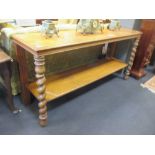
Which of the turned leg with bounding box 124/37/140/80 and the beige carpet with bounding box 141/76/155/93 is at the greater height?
the turned leg with bounding box 124/37/140/80

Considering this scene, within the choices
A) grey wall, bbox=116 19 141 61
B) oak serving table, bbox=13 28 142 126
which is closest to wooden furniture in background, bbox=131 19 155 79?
grey wall, bbox=116 19 141 61

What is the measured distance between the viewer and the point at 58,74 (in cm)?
173

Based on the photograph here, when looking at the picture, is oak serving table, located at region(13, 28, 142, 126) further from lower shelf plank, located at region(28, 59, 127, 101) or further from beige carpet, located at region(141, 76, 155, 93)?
beige carpet, located at region(141, 76, 155, 93)

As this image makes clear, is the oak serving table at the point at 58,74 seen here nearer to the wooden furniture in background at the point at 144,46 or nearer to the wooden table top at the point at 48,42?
the wooden table top at the point at 48,42

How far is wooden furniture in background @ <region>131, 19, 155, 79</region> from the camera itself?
201 cm

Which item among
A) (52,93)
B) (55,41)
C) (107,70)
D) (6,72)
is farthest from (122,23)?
(6,72)

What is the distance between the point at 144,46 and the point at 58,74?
4.13ft

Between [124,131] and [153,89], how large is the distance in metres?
0.95

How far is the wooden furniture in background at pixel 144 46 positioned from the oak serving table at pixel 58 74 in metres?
→ 0.20

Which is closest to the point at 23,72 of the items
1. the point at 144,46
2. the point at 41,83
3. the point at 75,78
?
the point at 41,83

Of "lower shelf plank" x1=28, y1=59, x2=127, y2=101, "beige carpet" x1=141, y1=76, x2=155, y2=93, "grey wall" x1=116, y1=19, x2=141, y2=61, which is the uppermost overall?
"grey wall" x1=116, y1=19, x2=141, y2=61

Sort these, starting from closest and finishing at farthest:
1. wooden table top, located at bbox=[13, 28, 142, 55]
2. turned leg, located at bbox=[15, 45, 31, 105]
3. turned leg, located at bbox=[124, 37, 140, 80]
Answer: wooden table top, located at bbox=[13, 28, 142, 55] → turned leg, located at bbox=[15, 45, 31, 105] → turned leg, located at bbox=[124, 37, 140, 80]

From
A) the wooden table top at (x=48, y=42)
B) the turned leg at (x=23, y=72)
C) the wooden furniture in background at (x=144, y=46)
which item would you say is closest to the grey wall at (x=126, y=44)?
the wooden furniture in background at (x=144, y=46)

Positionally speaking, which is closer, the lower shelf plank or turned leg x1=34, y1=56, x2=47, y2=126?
turned leg x1=34, y1=56, x2=47, y2=126
